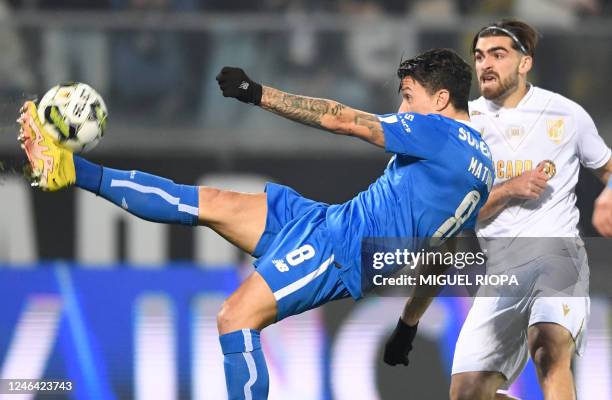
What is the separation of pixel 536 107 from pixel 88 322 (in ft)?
8.72

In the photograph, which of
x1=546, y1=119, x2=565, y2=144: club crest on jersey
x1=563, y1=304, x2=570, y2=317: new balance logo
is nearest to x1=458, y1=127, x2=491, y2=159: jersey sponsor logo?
x1=546, y1=119, x2=565, y2=144: club crest on jersey

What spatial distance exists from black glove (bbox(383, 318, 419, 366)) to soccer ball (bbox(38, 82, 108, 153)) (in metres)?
1.61

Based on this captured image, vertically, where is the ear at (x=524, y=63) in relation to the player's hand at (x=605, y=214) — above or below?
above

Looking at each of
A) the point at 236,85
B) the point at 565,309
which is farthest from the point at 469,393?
the point at 236,85

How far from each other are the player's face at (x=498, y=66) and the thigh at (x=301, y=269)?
111 centimetres

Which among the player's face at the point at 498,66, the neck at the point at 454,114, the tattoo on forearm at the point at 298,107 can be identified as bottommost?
the tattoo on forearm at the point at 298,107

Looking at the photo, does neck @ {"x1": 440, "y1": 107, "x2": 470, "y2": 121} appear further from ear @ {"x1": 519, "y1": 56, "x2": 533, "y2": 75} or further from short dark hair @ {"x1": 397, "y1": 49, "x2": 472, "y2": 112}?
ear @ {"x1": 519, "y1": 56, "x2": 533, "y2": 75}

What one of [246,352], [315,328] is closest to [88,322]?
[315,328]

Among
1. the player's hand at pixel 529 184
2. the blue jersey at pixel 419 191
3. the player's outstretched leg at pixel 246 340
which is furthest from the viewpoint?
the player's hand at pixel 529 184

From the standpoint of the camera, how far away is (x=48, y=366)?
21.2ft

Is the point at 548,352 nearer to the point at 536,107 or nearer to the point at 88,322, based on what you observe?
the point at 536,107

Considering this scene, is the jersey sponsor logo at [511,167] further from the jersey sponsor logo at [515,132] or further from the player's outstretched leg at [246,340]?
the player's outstretched leg at [246,340]

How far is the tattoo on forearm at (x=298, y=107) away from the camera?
4.83 m

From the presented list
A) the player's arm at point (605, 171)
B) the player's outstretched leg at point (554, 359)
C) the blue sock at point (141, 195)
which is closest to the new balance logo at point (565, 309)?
the player's outstretched leg at point (554, 359)
